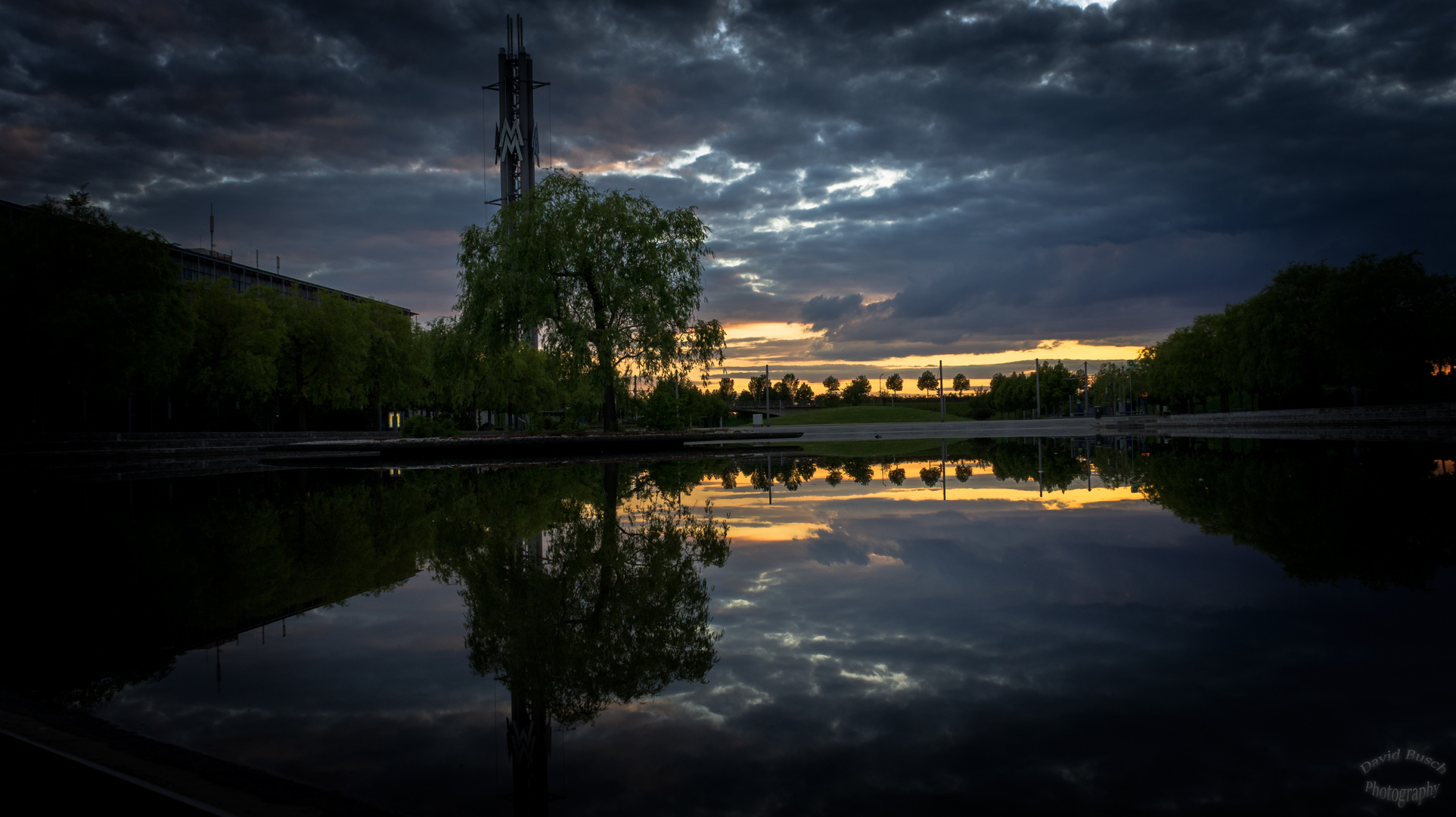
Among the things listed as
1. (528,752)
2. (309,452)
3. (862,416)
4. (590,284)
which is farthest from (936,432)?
(862,416)

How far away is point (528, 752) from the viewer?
2.83m

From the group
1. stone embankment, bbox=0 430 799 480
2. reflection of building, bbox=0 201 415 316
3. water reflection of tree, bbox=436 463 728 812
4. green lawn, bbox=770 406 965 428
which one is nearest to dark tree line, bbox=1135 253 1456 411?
stone embankment, bbox=0 430 799 480

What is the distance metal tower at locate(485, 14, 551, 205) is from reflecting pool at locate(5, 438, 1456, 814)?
50.6m

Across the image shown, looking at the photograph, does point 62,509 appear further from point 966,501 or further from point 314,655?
point 966,501

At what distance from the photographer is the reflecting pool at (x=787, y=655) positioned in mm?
2543

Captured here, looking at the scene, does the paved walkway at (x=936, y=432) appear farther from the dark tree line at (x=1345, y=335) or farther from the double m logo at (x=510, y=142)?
the double m logo at (x=510, y=142)

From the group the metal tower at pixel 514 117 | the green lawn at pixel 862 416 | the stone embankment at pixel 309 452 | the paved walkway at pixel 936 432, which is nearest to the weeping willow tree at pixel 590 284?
the stone embankment at pixel 309 452
